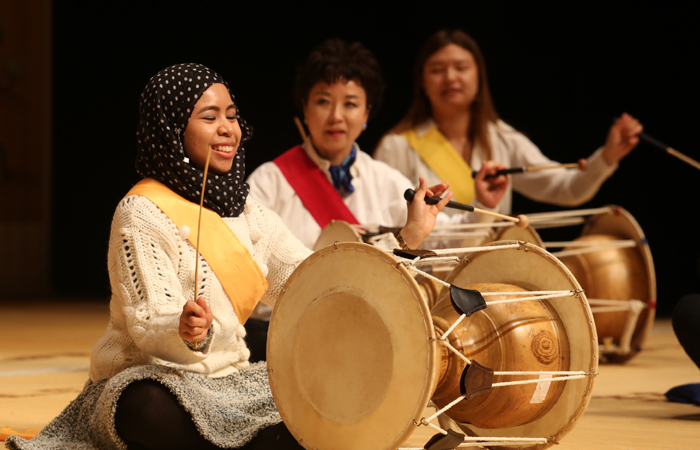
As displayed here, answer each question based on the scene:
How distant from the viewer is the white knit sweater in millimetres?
1669

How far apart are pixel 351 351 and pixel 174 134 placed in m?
0.65

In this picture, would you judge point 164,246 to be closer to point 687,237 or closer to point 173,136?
point 173,136

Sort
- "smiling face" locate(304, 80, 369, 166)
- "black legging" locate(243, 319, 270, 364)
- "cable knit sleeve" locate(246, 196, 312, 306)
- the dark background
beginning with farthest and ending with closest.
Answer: the dark background < "smiling face" locate(304, 80, 369, 166) < "black legging" locate(243, 319, 270, 364) < "cable knit sleeve" locate(246, 196, 312, 306)

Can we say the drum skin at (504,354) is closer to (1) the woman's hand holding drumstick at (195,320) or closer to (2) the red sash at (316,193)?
(1) the woman's hand holding drumstick at (195,320)

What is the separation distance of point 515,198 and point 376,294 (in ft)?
14.6

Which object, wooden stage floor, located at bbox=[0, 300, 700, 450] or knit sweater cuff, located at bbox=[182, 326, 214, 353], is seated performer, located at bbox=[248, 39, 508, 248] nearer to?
wooden stage floor, located at bbox=[0, 300, 700, 450]

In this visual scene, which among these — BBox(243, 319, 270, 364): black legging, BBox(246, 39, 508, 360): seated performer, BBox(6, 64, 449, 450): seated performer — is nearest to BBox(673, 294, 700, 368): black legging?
BBox(246, 39, 508, 360): seated performer

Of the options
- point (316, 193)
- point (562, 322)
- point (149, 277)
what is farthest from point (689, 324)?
point (149, 277)

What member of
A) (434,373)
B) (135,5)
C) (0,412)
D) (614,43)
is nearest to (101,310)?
(135,5)

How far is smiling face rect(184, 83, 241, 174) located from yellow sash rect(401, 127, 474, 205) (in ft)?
5.92

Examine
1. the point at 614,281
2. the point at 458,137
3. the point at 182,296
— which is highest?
the point at 458,137

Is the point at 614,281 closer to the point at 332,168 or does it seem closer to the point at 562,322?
the point at 332,168

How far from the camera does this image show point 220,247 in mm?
1815

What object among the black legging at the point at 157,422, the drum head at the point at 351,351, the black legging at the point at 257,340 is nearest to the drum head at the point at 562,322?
the drum head at the point at 351,351
